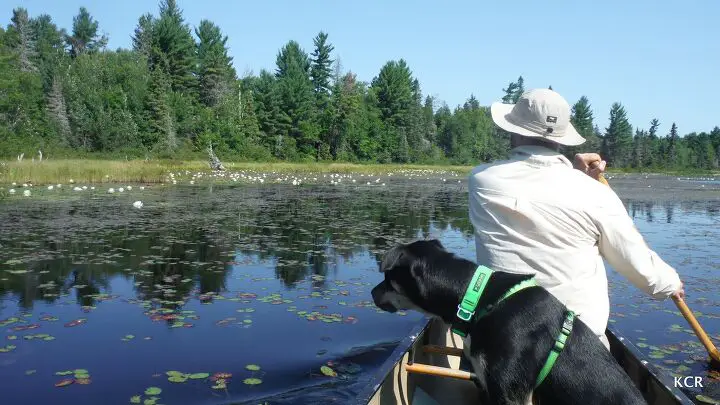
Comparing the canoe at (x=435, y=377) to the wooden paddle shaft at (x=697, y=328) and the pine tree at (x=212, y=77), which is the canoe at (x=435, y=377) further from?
the pine tree at (x=212, y=77)

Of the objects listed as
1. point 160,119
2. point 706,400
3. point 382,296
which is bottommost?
point 706,400

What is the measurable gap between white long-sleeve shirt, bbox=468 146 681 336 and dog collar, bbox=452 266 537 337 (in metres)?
0.20

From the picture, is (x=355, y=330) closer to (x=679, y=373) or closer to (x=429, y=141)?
(x=679, y=373)

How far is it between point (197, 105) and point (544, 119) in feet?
182

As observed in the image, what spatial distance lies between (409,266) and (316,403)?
2404 millimetres

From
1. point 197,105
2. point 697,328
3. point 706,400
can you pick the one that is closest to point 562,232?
point 697,328

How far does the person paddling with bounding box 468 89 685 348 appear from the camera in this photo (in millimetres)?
2602

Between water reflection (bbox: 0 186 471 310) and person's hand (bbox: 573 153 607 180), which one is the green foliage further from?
person's hand (bbox: 573 153 607 180)

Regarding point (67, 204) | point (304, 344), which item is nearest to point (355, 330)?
point (304, 344)

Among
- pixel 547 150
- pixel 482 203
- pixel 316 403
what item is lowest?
pixel 316 403

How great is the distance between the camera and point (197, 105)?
54688 mm

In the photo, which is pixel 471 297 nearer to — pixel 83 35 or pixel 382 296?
pixel 382 296

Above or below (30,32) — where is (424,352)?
below

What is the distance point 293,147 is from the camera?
185 ft
